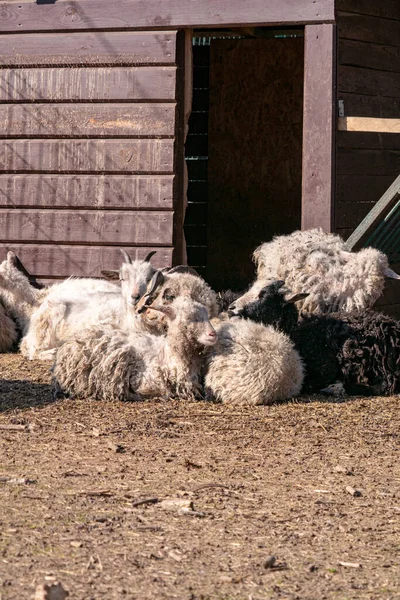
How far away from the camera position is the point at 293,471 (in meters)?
5.38

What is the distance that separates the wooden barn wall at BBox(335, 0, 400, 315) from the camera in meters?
9.48

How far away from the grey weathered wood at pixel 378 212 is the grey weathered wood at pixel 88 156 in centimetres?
194

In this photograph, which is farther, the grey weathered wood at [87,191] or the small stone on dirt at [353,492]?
the grey weathered wood at [87,191]

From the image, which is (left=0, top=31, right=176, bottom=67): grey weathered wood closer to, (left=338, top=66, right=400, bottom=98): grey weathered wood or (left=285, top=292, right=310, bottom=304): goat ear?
(left=338, top=66, right=400, bottom=98): grey weathered wood

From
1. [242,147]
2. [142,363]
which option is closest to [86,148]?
[142,363]

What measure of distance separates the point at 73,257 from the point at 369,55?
135 inches

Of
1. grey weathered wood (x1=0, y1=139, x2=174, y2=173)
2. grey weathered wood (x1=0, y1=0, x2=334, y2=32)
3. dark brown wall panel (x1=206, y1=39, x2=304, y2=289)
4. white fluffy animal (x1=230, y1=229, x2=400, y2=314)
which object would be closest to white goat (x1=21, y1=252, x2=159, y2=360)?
white fluffy animal (x1=230, y1=229, x2=400, y2=314)

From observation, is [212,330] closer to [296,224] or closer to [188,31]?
[188,31]

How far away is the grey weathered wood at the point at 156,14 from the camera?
9211mm

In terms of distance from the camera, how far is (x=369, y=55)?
984cm

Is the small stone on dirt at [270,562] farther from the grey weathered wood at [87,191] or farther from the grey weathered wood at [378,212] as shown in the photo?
the grey weathered wood at [87,191]

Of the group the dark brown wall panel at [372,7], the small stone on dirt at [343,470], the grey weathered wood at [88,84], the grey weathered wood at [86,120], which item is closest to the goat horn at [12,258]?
the grey weathered wood at [86,120]

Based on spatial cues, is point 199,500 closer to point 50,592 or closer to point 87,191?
point 50,592

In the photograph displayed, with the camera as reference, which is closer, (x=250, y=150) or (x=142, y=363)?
(x=142, y=363)
